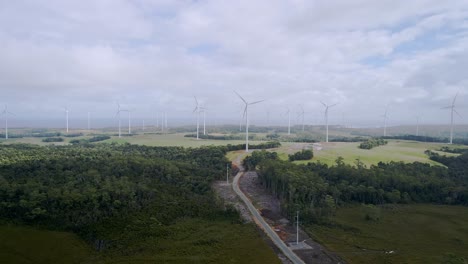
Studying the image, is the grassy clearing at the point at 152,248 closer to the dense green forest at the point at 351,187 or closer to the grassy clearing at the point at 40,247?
the grassy clearing at the point at 40,247

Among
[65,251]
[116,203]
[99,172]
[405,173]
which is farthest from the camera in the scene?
[405,173]

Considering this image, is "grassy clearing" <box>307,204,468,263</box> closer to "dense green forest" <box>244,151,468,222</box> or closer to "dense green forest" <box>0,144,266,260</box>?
"dense green forest" <box>244,151,468,222</box>

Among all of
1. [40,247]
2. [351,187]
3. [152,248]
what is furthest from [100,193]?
[351,187]

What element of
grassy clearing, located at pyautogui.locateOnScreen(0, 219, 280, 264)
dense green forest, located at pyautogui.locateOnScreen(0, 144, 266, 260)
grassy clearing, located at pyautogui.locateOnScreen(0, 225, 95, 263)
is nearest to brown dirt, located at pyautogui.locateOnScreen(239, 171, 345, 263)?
grassy clearing, located at pyautogui.locateOnScreen(0, 219, 280, 264)

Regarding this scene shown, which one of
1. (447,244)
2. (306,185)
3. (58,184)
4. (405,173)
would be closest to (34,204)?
(58,184)

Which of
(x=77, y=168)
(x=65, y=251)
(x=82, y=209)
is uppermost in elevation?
(x=77, y=168)

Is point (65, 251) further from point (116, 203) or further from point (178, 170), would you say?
point (178, 170)
